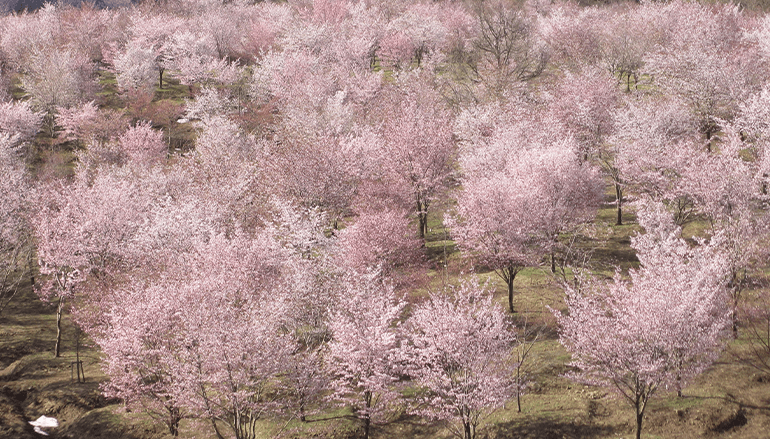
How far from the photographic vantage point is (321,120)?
60.2m

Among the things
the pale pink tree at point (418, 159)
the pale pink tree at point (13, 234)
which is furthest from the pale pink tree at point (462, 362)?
the pale pink tree at point (13, 234)

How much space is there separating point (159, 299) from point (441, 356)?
14303mm

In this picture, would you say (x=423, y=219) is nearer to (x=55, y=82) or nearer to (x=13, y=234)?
(x=13, y=234)

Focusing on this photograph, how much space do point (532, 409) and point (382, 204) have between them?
70.0 feet

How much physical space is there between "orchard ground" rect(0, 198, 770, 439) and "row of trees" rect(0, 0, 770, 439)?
1649mm

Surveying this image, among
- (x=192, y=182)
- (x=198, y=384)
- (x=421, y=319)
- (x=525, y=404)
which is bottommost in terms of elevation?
(x=525, y=404)

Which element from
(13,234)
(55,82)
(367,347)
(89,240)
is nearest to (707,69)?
(367,347)

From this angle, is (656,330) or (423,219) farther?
(423,219)

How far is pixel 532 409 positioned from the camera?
88.1ft

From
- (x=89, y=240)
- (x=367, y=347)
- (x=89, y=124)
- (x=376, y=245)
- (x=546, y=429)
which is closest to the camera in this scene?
(x=367, y=347)

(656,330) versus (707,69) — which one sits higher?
(707,69)

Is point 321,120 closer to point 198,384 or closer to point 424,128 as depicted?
point 424,128

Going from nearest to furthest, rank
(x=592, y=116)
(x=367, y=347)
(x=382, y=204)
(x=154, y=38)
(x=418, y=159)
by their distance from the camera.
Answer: (x=367, y=347)
(x=382, y=204)
(x=418, y=159)
(x=592, y=116)
(x=154, y=38)

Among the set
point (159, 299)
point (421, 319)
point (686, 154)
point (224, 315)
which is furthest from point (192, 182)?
point (686, 154)
